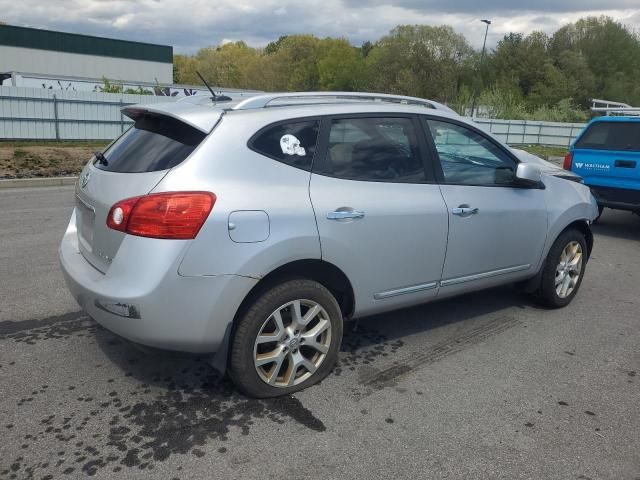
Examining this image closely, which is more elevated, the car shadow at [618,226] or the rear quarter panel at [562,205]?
the rear quarter panel at [562,205]

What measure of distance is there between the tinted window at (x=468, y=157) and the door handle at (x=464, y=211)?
0.19 m

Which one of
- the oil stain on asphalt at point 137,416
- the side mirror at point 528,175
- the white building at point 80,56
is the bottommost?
the oil stain on asphalt at point 137,416

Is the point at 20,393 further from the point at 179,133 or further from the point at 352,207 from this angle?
the point at 352,207

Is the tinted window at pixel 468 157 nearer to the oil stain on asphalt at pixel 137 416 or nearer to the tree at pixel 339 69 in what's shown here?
the oil stain on asphalt at pixel 137 416

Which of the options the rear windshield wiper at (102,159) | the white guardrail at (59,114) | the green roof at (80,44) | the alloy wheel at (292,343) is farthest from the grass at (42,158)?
the green roof at (80,44)

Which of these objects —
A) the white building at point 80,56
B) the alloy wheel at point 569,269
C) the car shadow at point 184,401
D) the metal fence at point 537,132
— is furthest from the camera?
the white building at point 80,56

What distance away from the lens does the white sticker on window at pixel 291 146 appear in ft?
10.7

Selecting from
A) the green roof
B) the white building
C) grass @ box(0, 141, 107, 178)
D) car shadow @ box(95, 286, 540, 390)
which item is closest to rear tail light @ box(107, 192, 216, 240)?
car shadow @ box(95, 286, 540, 390)

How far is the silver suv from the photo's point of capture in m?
2.91

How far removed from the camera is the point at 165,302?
288cm

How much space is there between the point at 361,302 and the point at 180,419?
1264 millimetres

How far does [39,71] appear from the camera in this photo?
48.5 meters

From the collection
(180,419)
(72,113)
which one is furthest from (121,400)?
(72,113)

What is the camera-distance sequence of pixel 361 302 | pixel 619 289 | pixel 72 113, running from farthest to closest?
pixel 72 113 < pixel 619 289 < pixel 361 302
